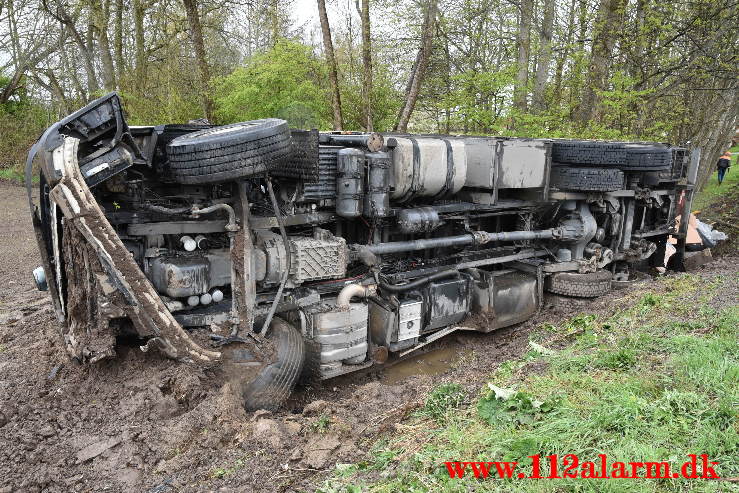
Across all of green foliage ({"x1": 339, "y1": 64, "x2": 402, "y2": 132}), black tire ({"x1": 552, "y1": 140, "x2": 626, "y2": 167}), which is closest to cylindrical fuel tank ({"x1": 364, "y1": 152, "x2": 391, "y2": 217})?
black tire ({"x1": 552, "y1": 140, "x2": 626, "y2": 167})

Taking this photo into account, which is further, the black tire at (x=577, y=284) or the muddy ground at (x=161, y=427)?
the black tire at (x=577, y=284)

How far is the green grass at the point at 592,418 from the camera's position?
229 cm

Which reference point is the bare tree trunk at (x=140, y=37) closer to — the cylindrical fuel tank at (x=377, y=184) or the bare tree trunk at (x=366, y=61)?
the bare tree trunk at (x=366, y=61)

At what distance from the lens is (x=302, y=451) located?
9.77 ft

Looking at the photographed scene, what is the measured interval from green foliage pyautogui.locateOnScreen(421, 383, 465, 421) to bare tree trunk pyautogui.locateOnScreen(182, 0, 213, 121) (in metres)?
9.61

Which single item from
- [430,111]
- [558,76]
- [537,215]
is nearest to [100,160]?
[537,215]

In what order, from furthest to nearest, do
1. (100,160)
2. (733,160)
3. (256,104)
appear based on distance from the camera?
(733,160)
(256,104)
(100,160)

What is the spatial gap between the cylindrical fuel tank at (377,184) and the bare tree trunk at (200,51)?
25.7ft

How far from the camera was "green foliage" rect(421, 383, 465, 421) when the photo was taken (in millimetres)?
3148

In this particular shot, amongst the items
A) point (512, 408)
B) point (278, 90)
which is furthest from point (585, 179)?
point (278, 90)

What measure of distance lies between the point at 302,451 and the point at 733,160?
2764 centimetres

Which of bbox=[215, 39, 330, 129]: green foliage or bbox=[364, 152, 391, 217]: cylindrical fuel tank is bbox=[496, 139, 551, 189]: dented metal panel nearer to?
bbox=[364, 152, 391, 217]: cylindrical fuel tank

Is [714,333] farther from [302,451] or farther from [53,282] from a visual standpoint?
[53,282]

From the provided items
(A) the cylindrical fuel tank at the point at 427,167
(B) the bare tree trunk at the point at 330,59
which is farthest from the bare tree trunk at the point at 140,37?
(A) the cylindrical fuel tank at the point at 427,167
